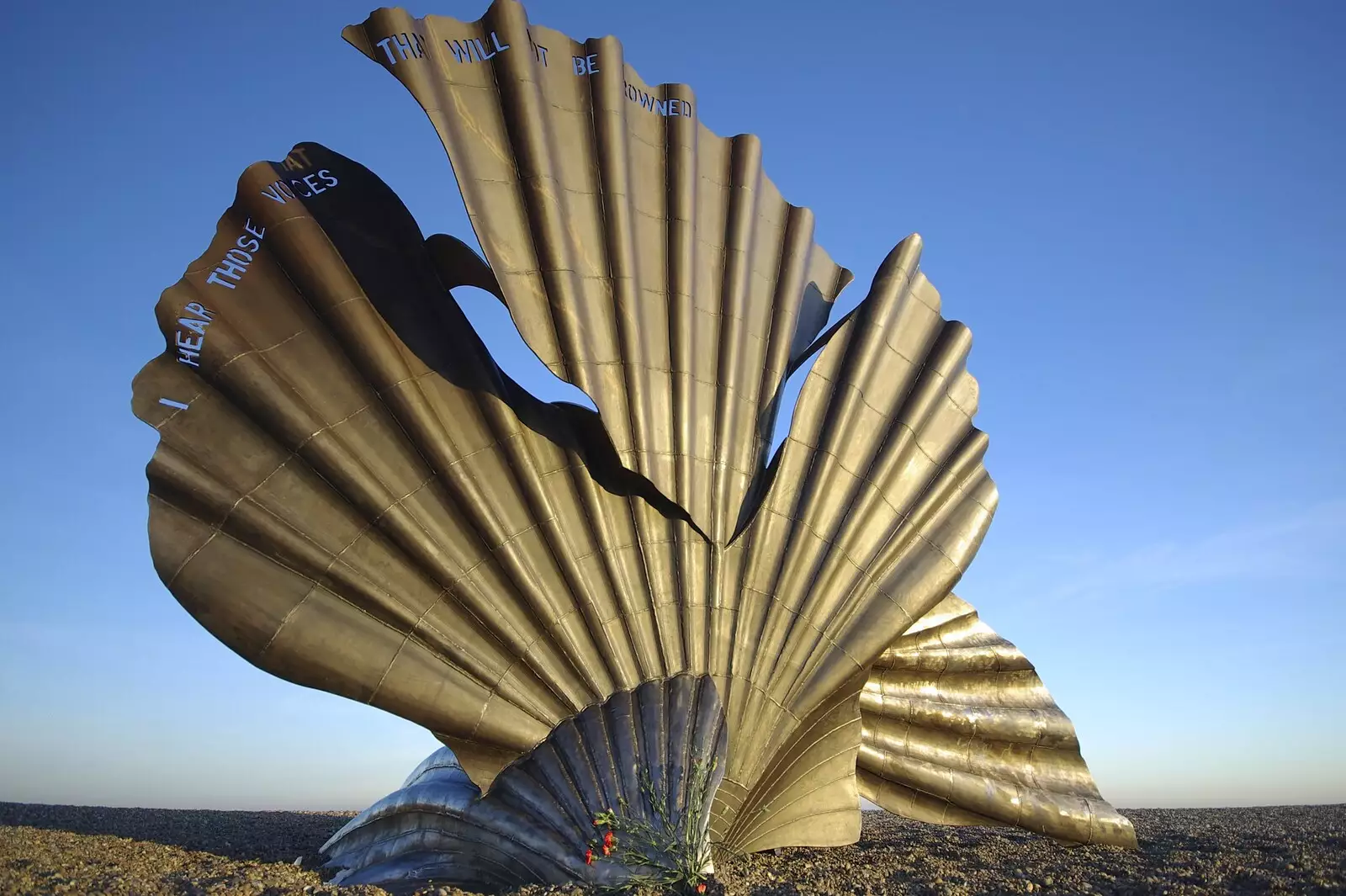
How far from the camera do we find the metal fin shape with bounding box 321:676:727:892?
22.5 feet

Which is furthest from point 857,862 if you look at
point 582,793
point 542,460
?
point 542,460

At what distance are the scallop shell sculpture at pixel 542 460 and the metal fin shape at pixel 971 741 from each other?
1672mm

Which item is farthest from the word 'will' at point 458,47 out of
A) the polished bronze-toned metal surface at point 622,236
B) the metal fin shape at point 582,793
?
the metal fin shape at point 582,793

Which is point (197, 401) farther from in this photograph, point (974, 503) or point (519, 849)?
point (974, 503)

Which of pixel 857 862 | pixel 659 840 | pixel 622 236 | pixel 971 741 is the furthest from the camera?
pixel 971 741

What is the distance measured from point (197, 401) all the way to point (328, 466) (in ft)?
3.83

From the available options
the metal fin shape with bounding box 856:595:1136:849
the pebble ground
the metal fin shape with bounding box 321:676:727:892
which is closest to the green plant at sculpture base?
the metal fin shape with bounding box 321:676:727:892

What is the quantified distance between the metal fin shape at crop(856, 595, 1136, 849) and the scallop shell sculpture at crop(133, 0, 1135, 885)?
5.49 ft

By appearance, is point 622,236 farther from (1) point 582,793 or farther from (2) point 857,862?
(2) point 857,862

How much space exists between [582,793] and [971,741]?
5509mm

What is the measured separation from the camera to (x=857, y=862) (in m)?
9.05

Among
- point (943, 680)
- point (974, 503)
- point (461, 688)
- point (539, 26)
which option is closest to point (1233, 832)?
point (943, 680)

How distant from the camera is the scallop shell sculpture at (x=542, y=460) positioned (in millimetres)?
7293

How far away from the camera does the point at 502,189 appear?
782cm
